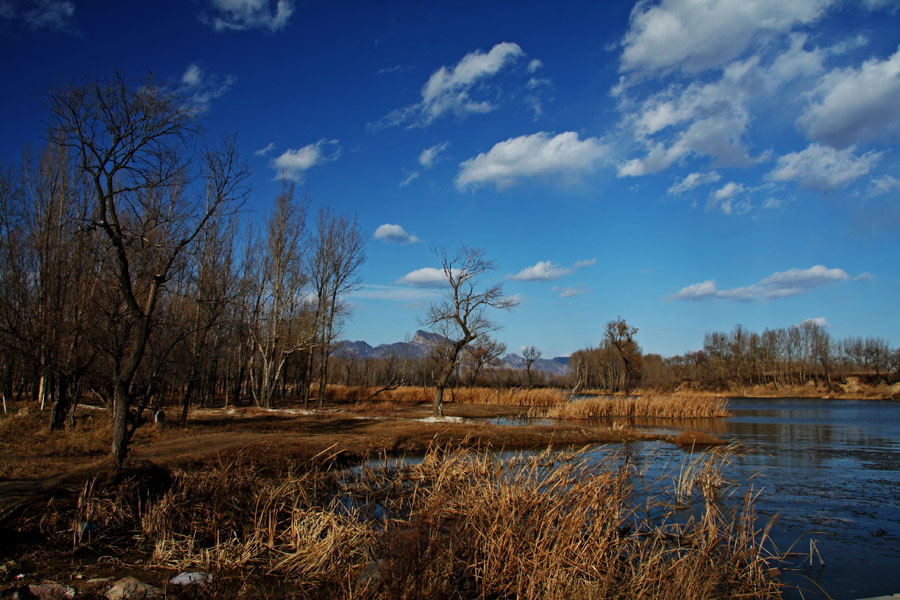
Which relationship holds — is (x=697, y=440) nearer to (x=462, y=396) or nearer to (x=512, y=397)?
(x=512, y=397)

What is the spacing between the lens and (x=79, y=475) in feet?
27.5

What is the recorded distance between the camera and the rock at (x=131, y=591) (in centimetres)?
559

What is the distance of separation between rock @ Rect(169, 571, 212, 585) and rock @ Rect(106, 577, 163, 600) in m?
0.28

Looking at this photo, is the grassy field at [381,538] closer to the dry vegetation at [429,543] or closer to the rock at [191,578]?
the dry vegetation at [429,543]

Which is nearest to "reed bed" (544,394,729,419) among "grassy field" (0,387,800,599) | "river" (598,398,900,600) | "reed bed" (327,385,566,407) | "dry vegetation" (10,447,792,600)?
"reed bed" (327,385,566,407)

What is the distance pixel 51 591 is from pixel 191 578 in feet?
4.45

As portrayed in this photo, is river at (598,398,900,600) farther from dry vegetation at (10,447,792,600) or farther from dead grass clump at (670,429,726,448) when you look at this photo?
dry vegetation at (10,447,792,600)

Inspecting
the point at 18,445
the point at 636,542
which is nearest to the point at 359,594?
the point at 636,542

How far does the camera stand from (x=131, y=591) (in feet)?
18.7

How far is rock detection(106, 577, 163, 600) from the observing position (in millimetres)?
5594

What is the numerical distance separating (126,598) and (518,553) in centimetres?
423

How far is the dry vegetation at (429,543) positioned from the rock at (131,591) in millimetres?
468

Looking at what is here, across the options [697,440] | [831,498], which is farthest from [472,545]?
[697,440]

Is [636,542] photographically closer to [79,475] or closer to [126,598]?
[126,598]
